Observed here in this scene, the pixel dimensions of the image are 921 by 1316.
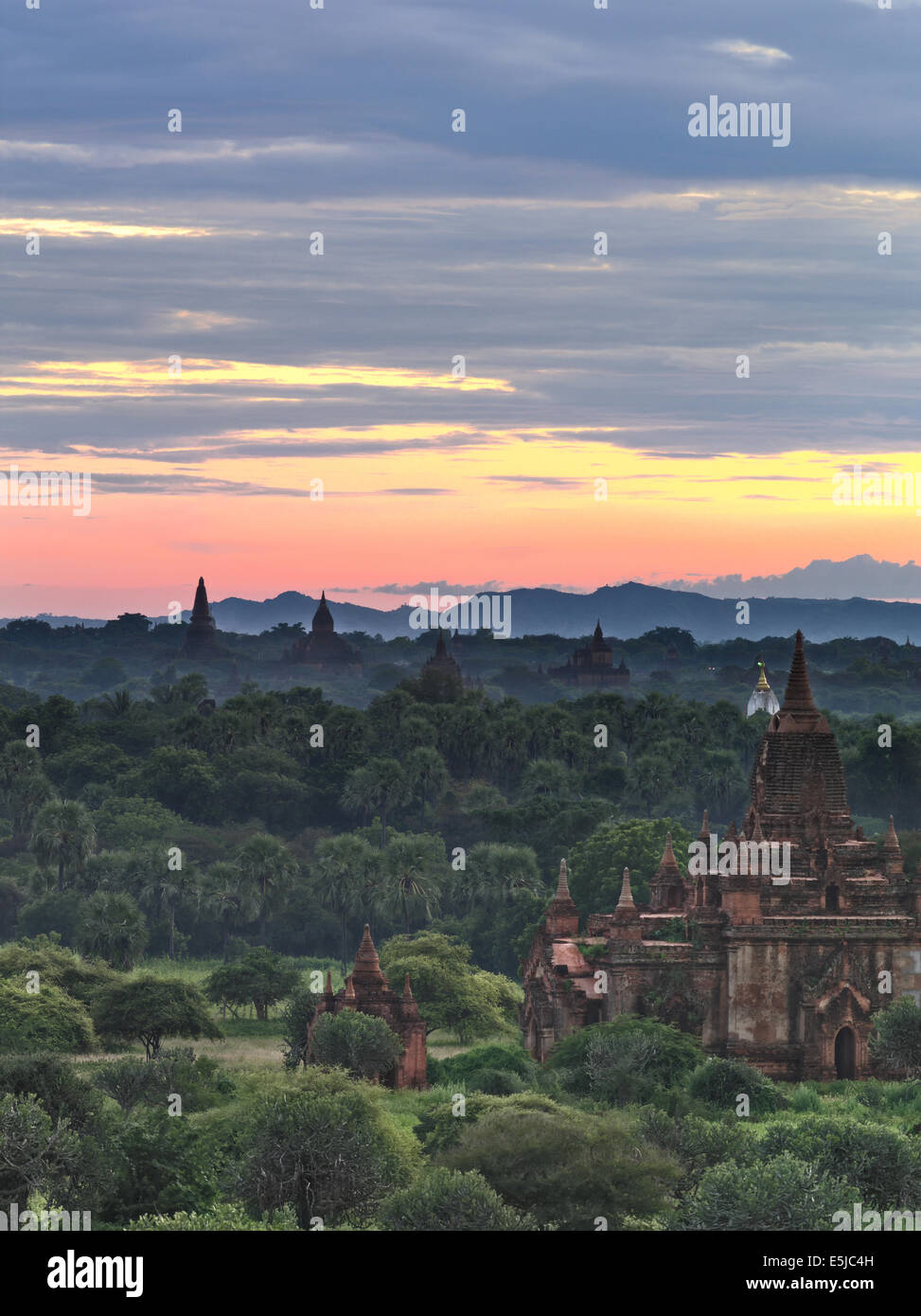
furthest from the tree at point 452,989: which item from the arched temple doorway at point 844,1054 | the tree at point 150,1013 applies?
the arched temple doorway at point 844,1054

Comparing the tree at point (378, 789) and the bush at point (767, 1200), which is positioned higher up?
the tree at point (378, 789)

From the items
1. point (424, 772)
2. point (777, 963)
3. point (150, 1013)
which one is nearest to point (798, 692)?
point (777, 963)

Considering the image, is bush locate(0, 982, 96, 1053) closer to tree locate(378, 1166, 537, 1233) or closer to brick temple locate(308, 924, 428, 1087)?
brick temple locate(308, 924, 428, 1087)

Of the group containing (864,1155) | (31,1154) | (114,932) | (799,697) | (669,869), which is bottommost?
(864,1155)

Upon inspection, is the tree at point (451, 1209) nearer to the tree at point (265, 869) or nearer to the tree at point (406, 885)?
the tree at point (406, 885)

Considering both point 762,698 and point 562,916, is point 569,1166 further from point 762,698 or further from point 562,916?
point 762,698

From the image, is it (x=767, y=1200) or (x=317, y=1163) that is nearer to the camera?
(x=767, y=1200)

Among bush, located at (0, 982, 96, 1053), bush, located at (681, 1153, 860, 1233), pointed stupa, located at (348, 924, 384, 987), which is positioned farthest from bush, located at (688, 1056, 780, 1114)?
bush, located at (0, 982, 96, 1053)
